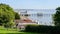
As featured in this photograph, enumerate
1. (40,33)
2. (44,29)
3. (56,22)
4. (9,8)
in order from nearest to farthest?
(40,33), (44,29), (56,22), (9,8)

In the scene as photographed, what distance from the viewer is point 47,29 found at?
40.4 feet

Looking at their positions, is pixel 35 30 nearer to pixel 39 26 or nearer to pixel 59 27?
pixel 39 26

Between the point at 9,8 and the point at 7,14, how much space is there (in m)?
4.34

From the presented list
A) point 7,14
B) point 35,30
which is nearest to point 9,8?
point 7,14

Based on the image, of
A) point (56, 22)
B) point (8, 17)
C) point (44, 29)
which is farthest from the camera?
point (8, 17)

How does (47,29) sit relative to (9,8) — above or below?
below

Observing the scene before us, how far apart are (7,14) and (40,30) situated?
1137 cm

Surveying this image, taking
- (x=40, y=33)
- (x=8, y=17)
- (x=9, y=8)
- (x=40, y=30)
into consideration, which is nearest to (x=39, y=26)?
(x=40, y=30)

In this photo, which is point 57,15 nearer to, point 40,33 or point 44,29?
point 44,29

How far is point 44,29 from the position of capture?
1245cm

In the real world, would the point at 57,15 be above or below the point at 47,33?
above

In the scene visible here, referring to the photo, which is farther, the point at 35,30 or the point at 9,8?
the point at 9,8

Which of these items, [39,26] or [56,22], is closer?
[39,26]

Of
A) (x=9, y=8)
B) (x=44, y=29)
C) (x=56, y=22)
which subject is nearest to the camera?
(x=44, y=29)
